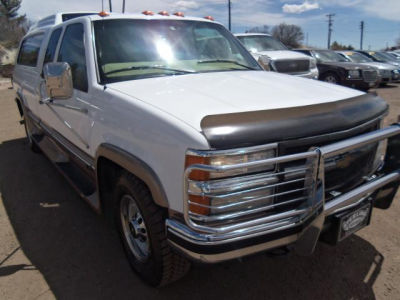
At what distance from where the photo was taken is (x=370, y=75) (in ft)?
40.4

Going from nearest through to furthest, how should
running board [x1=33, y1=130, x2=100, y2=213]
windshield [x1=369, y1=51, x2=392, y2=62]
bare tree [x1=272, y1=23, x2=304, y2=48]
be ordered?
running board [x1=33, y1=130, x2=100, y2=213] → windshield [x1=369, y1=51, x2=392, y2=62] → bare tree [x1=272, y1=23, x2=304, y2=48]

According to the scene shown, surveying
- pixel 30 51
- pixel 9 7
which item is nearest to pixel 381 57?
pixel 30 51

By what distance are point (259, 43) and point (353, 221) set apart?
29.5 feet

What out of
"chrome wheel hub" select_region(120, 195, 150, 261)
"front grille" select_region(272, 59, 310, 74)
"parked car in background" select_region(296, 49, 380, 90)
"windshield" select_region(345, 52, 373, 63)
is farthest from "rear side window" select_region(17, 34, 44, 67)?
"windshield" select_region(345, 52, 373, 63)

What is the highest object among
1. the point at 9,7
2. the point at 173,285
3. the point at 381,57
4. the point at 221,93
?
the point at 9,7

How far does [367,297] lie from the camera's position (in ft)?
8.20

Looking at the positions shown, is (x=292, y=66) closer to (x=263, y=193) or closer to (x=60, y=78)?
(x=60, y=78)

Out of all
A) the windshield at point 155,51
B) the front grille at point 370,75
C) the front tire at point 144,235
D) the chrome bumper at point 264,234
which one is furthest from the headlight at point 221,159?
the front grille at point 370,75

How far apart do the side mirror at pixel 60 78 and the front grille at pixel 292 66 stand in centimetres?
727

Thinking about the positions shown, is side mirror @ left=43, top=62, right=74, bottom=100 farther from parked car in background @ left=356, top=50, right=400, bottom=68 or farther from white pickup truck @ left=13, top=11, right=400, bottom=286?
parked car in background @ left=356, top=50, right=400, bottom=68

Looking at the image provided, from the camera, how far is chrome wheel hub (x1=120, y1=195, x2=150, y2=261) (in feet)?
8.61

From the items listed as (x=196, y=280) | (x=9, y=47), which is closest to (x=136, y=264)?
→ (x=196, y=280)

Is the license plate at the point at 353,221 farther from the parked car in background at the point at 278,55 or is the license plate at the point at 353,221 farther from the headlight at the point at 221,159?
the parked car in background at the point at 278,55

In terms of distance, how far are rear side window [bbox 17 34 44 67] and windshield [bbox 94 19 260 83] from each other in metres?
2.24
